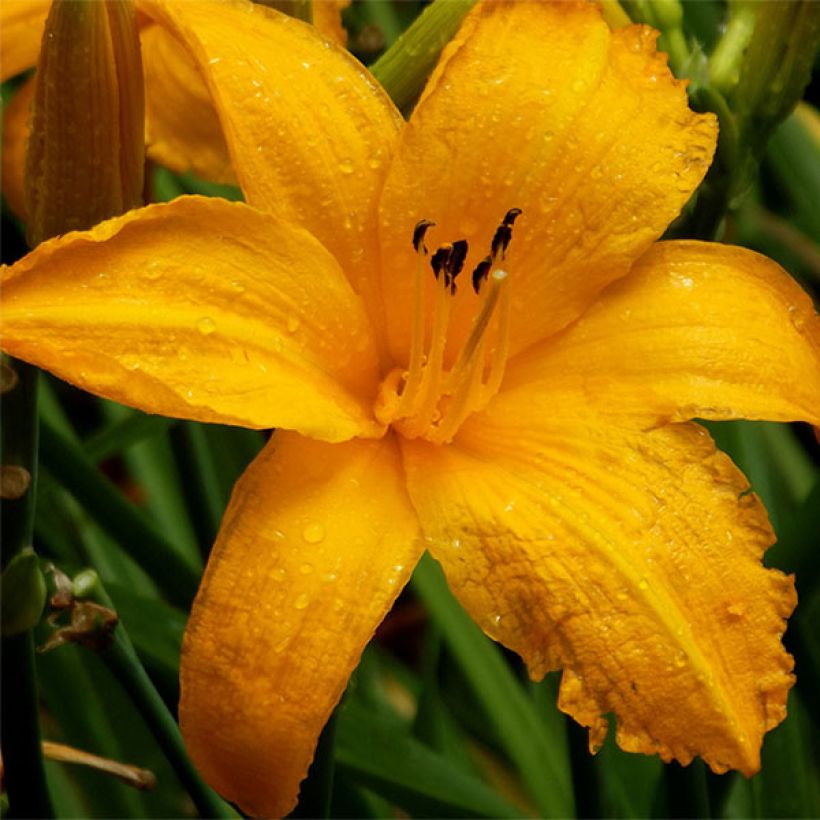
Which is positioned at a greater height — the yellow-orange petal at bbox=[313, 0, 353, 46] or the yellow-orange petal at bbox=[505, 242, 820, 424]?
the yellow-orange petal at bbox=[313, 0, 353, 46]

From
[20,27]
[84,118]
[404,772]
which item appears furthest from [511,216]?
[404,772]

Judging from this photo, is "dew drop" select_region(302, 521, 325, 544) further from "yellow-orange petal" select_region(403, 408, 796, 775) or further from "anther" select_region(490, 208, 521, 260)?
"anther" select_region(490, 208, 521, 260)

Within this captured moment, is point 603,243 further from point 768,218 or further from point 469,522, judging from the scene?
point 768,218

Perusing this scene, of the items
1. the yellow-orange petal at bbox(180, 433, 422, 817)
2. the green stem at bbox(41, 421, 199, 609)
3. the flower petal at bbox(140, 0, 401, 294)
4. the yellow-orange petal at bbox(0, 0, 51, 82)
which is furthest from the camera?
the green stem at bbox(41, 421, 199, 609)

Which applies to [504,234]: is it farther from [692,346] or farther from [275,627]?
[275,627]

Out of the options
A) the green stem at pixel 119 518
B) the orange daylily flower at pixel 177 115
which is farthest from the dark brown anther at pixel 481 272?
the green stem at pixel 119 518

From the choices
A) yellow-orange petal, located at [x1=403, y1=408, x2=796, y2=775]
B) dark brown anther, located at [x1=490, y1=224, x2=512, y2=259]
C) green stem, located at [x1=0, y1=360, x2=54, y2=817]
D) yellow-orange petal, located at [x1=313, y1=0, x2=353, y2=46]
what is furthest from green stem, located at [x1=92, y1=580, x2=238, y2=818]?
yellow-orange petal, located at [x1=313, y1=0, x2=353, y2=46]

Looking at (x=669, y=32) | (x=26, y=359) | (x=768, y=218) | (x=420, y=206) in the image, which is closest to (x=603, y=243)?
(x=420, y=206)
